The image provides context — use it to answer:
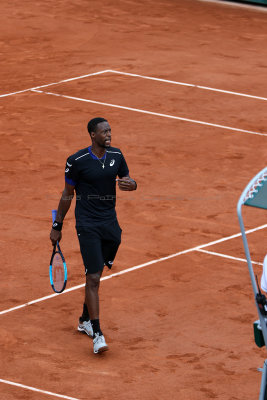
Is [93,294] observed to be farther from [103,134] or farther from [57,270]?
[103,134]

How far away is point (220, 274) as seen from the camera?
11852 millimetres

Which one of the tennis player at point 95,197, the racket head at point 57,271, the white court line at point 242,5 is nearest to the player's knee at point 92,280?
the tennis player at point 95,197

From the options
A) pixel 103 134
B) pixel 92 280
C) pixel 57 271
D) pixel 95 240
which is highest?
pixel 103 134

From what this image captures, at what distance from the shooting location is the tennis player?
9.95m

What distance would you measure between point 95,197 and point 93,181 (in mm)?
149

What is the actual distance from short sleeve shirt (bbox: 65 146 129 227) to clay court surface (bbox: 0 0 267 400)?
1.21 metres

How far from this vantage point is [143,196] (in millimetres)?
14320

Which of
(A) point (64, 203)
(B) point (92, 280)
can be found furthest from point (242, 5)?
(B) point (92, 280)

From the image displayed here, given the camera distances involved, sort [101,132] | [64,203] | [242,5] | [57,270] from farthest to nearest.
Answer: [242,5] → [57,270] → [64,203] → [101,132]

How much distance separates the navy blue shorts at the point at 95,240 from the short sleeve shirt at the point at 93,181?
0.06 m

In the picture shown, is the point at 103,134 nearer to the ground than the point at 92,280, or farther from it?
farther from it

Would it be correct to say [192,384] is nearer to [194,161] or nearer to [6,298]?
[6,298]

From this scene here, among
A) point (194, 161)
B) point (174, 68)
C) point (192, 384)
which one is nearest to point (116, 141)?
point (194, 161)

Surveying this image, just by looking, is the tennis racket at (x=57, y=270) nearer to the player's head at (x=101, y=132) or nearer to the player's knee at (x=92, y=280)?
the player's knee at (x=92, y=280)
